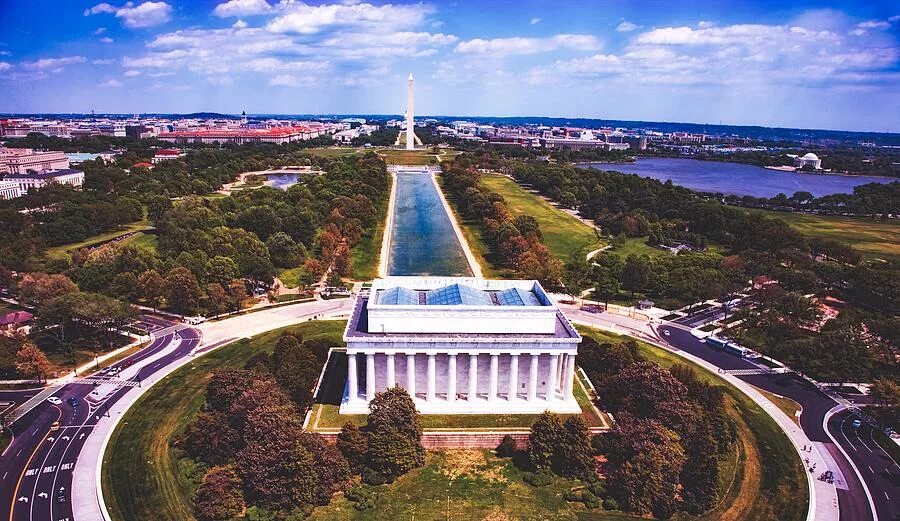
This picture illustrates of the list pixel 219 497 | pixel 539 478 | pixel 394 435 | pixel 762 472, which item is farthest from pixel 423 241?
pixel 219 497

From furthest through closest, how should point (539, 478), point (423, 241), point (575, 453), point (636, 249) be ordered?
point (636, 249) < point (423, 241) < point (575, 453) < point (539, 478)

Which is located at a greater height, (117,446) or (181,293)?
(181,293)

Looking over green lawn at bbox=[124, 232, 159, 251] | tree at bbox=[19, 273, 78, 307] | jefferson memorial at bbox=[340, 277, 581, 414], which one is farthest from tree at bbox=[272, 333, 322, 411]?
green lawn at bbox=[124, 232, 159, 251]

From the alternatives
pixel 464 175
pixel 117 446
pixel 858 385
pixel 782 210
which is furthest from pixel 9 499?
pixel 782 210

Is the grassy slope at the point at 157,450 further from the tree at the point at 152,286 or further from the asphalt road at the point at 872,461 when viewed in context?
the asphalt road at the point at 872,461

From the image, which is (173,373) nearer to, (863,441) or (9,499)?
(9,499)

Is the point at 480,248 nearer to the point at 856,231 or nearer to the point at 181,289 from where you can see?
the point at 181,289

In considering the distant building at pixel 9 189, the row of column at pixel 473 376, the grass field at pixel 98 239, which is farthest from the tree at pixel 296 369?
the distant building at pixel 9 189
